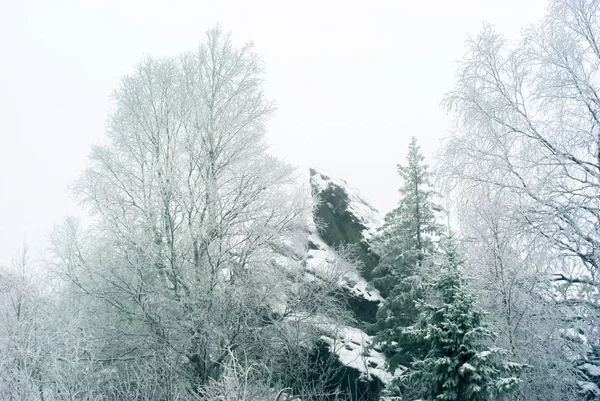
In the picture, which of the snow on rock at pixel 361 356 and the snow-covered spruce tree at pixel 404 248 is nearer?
the snow-covered spruce tree at pixel 404 248

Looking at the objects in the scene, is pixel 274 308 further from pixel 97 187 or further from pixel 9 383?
pixel 9 383

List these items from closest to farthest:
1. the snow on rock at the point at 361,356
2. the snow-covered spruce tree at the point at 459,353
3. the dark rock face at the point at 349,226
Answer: the snow-covered spruce tree at the point at 459,353, the snow on rock at the point at 361,356, the dark rock face at the point at 349,226

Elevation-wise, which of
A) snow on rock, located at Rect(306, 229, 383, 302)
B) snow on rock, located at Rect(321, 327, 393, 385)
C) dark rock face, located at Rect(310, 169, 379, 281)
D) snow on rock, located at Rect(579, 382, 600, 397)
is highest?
dark rock face, located at Rect(310, 169, 379, 281)

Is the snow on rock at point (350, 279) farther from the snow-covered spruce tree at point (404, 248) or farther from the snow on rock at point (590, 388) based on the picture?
the snow on rock at point (590, 388)

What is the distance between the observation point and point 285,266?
415 inches

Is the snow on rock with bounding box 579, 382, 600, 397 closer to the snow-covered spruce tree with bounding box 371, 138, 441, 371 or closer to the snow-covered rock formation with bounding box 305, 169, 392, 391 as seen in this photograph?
the snow-covered spruce tree with bounding box 371, 138, 441, 371

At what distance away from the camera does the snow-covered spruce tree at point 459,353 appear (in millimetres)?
Result: 7262

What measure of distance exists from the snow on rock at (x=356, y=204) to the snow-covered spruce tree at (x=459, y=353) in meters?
14.9

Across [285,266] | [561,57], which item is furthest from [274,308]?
[561,57]

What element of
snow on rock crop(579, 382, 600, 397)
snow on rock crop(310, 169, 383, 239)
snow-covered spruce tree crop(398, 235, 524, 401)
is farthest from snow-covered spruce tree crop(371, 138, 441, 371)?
snow on rock crop(579, 382, 600, 397)

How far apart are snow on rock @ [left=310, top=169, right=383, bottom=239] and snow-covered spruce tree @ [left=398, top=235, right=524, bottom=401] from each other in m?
14.9

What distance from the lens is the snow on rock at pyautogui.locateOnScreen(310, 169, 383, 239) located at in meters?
23.7

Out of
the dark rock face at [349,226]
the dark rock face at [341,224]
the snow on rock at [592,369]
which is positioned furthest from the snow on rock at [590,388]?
the dark rock face at [341,224]

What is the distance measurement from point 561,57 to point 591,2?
0.99m
